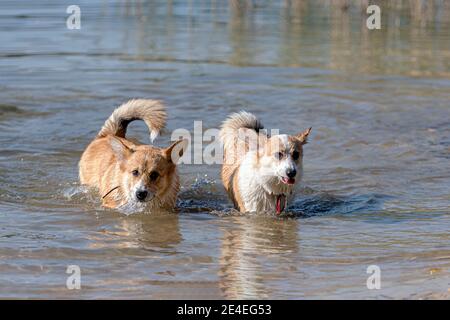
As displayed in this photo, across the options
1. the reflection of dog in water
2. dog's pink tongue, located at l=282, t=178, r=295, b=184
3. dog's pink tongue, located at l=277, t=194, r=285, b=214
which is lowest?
the reflection of dog in water

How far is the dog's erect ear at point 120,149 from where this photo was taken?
677 cm

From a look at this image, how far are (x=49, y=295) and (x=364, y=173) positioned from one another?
159 inches

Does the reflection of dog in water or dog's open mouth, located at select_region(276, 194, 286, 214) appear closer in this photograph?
the reflection of dog in water

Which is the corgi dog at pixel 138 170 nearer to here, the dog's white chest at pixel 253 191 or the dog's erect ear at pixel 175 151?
the dog's erect ear at pixel 175 151

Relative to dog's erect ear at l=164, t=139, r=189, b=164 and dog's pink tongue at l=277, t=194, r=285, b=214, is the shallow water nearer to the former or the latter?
dog's pink tongue at l=277, t=194, r=285, b=214

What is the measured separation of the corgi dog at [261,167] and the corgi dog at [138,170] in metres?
0.52

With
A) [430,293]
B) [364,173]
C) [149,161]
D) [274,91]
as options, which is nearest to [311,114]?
[274,91]

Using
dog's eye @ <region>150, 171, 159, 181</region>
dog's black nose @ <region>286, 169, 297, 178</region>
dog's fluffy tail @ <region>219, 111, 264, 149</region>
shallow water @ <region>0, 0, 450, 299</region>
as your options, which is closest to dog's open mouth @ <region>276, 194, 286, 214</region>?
shallow water @ <region>0, 0, 450, 299</region>

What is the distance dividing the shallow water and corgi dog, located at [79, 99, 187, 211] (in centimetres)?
15

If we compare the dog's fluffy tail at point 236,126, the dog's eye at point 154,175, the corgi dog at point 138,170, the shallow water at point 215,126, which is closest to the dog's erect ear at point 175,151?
the corgi dog at point 138,170

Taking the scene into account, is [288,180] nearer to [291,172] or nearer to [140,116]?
[291,172]

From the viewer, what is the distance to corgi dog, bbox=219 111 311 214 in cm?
677

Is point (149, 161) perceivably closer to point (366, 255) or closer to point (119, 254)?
point (119, 254)

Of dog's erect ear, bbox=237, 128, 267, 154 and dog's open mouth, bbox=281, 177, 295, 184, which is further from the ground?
dog's erect ear, bbox=237, 128, 267, 154
